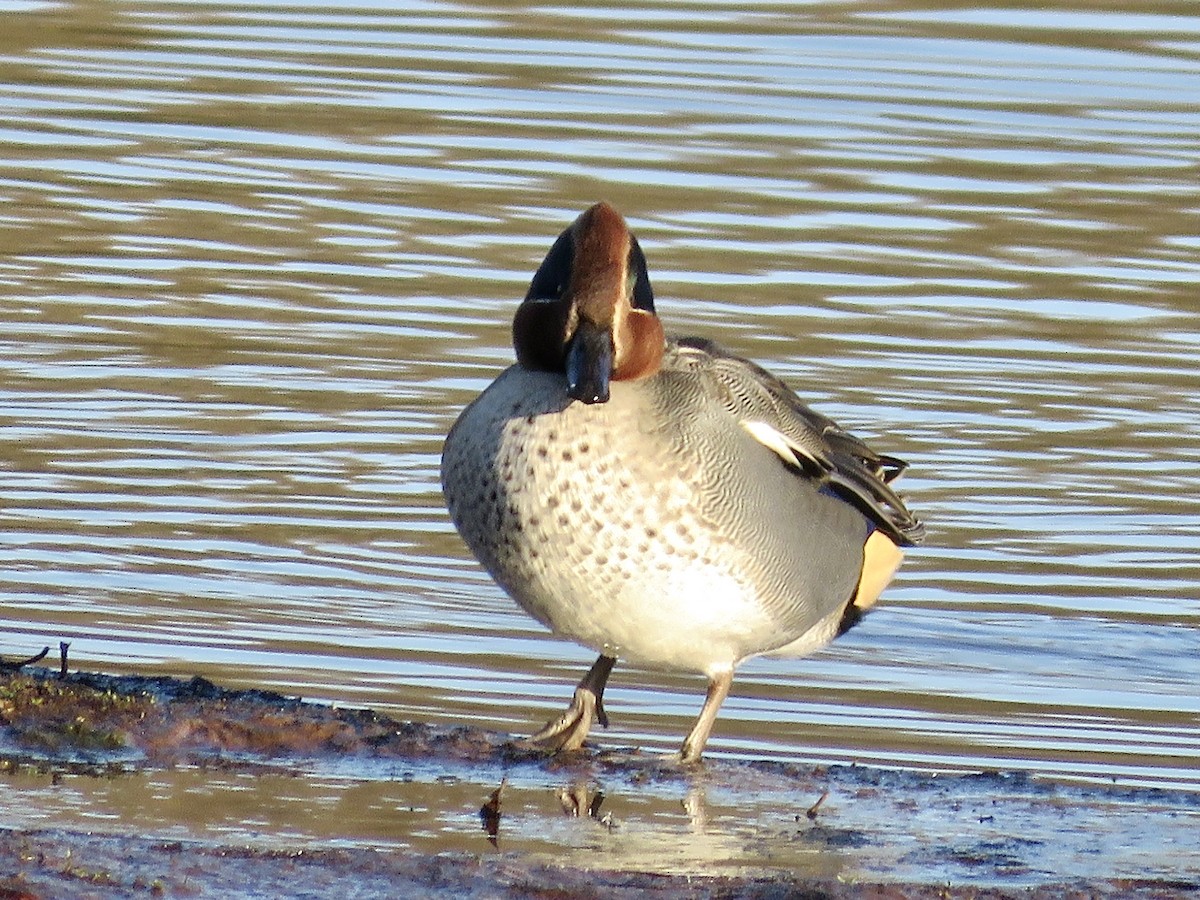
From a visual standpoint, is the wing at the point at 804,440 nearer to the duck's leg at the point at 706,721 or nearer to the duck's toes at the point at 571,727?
the duck's leg at the point at 706,721

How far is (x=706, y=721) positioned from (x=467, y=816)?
2.91 ft

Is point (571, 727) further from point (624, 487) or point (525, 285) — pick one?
point (525, 285)

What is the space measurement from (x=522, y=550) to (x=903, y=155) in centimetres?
890

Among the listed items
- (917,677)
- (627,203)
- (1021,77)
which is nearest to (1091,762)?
(917,677)

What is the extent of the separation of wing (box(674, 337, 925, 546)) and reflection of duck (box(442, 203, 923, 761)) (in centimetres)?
1

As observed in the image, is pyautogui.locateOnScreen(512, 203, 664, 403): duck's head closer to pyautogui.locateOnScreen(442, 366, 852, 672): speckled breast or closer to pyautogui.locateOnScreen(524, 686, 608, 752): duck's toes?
pyautogui.locateOnScreen(442, 366, 852, 672): speckled breast

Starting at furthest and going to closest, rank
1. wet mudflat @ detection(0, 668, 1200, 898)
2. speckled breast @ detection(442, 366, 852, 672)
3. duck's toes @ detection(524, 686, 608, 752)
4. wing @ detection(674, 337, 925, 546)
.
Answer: wing @ detection(674, 337, 925, 546) < duck's toes @ detection(524, 686, 608, 752) < speckled breast @ detection(442, 366, 852, 672) < wet mudflat @ detection(0, 668, 1200, 898)

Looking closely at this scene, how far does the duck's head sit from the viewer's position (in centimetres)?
548

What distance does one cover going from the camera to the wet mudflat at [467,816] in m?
4.55

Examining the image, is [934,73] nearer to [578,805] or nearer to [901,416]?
[901,416]

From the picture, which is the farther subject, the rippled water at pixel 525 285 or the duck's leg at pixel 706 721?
the rippled water at pixel 525 285

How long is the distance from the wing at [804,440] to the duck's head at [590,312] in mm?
316

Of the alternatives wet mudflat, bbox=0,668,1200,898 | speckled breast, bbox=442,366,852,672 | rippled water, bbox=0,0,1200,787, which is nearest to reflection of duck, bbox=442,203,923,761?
speckled breast, bbox=442,366,852,672

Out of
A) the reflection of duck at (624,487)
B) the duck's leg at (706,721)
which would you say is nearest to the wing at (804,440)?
the reflection of duck at (624,487)
